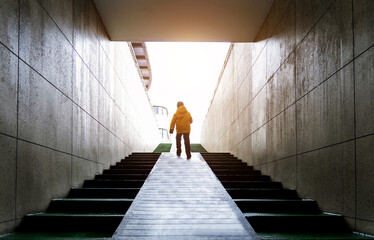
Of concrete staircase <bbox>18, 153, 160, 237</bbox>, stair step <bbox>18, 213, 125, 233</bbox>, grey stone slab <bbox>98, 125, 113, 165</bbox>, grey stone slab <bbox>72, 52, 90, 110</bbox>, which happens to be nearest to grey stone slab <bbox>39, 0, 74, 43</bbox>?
grey stone slab <bbox>72, 52, 90, 110</bbox>

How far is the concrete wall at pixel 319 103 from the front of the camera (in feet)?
14.0

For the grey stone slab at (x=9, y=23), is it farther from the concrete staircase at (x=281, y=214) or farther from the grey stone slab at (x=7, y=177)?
the concrete staircase at (x=281, y=214)

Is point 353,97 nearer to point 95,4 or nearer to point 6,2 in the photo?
point 6,2

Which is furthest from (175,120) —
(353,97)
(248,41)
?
(353,97)

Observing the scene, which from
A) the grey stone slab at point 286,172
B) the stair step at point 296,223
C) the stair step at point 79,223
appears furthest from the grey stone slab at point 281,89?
the stair step at point 79,223

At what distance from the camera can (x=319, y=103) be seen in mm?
5645

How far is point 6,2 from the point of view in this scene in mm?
4180

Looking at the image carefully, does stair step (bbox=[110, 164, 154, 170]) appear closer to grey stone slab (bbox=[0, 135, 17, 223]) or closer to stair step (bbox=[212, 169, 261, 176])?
stair step (bbox=[212, 169, 261, 176])

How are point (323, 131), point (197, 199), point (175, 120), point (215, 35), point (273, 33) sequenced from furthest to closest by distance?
point (175, 120) → point (215, 35) → point (273, 33) → point (197, 199) → point (323, 131)

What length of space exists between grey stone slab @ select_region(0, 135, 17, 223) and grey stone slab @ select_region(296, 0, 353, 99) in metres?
4.39

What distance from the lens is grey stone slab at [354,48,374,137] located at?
13.4 ft

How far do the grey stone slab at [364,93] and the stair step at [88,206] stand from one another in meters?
3.54

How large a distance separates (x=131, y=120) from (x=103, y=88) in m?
5.31

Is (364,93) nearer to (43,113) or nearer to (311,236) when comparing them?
(311,236)
